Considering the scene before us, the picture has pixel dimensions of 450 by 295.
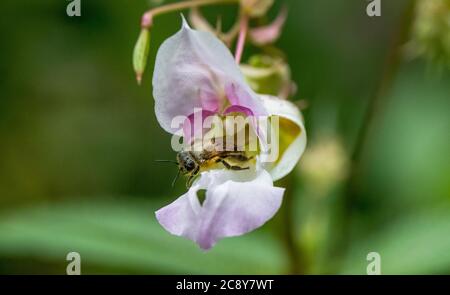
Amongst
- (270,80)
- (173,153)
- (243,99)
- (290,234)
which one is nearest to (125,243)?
(290,234)

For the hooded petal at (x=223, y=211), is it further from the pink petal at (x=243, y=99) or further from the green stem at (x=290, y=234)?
the green stem at (x=290, y=234)

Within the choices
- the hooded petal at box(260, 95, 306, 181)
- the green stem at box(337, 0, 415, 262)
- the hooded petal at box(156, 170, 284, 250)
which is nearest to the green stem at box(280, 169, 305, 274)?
the green stem at box(337, 0, 415, 262)

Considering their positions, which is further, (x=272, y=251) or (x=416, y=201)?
(x=416, y=201)

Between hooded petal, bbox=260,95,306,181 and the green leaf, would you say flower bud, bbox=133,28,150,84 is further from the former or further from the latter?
the green leaf

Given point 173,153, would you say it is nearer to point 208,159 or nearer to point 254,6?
point 254,6

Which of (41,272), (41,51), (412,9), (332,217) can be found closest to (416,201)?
(332,217)

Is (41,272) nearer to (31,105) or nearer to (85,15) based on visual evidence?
(31,105)
